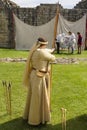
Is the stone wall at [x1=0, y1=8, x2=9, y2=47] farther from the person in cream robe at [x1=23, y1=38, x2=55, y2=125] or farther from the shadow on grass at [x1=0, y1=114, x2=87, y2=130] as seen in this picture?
the person in cream robe at [x1=23, y1=38, x2=55, y2=125]

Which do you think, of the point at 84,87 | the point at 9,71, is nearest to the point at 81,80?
the point at 84,87

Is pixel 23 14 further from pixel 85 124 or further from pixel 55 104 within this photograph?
pixel 85 124

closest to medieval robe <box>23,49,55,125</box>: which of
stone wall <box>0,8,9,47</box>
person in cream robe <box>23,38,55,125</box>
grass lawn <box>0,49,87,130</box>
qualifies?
person in cream robe <box>23,38,55,125</box>

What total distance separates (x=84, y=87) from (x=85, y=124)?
315 cm

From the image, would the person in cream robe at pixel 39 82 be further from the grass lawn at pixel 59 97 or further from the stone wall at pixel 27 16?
the stone wall at pixel 27 16

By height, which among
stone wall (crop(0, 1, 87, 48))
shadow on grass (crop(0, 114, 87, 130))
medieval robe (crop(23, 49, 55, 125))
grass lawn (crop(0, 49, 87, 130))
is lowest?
shadow on grass (crop(0, 114, 87, 130))

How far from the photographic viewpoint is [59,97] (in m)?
9.44

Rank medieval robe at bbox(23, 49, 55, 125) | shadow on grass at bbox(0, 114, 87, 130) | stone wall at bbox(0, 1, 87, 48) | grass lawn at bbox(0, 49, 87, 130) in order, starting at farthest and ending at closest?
stone wall at bbox(0, 1, 87, 48) < grass lawn at bbox(0, 49, 87, 130) < shadow on grass at bbox(0, 114, 87, 130) < medieval robe at bbox(23, 49, 55, 125)

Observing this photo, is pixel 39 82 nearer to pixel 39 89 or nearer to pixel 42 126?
pixel 39 89

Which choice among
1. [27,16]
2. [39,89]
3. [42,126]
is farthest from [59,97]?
[27,16]

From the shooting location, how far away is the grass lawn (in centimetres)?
737

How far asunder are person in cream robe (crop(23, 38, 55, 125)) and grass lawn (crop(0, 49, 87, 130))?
10.3 inches

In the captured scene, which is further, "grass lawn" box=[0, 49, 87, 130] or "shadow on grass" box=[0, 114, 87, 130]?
"grass lawn" box=[0, 49, 87, 130]

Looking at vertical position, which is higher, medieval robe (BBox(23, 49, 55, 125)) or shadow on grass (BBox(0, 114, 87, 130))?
medieval robe (BBox(23, 49, 55, 125))
